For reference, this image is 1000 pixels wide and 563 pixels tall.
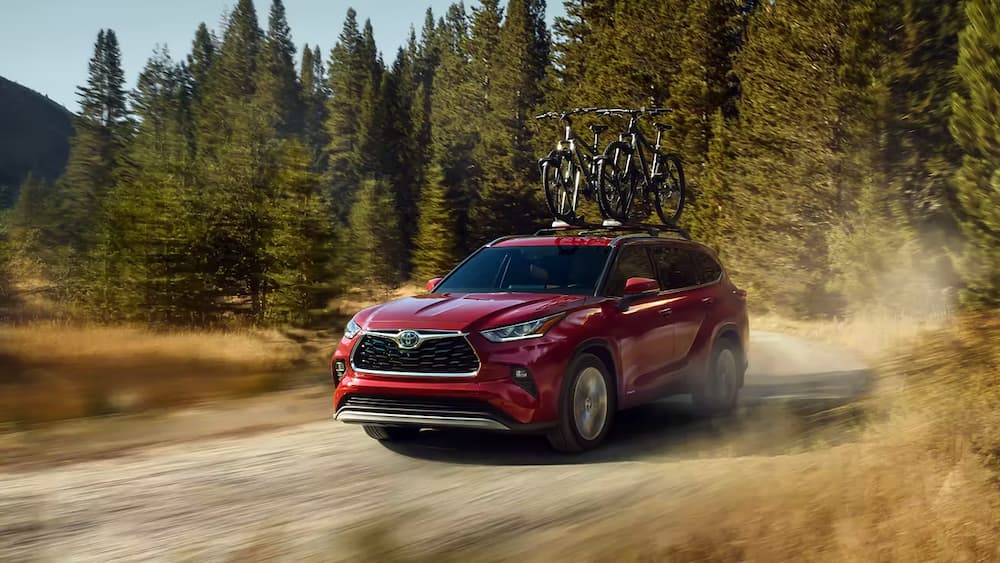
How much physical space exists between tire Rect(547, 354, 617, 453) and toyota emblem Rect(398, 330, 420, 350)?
115cm

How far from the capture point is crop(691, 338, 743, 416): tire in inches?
391

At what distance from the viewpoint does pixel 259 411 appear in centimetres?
1103

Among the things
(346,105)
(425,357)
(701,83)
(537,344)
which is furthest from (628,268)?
(346,105)

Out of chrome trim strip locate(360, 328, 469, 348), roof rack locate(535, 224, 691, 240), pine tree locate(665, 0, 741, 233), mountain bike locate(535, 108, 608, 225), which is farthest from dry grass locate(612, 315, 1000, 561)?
pine tree locate(665, 0, 741, 233)

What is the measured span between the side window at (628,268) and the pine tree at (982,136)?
8.49m

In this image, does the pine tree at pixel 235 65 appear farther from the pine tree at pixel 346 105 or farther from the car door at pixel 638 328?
the car door at pixel 638 328

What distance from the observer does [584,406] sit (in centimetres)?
795

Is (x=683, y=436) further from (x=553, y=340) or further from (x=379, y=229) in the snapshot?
(x=379, y=229)

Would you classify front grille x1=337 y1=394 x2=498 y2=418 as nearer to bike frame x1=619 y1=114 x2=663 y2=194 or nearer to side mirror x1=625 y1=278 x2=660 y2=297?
side mirror x1=625 y1=278 x2=660 y2=297

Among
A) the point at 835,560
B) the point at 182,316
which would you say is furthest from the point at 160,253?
the point at 835,560

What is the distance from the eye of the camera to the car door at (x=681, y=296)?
9359 millimetres

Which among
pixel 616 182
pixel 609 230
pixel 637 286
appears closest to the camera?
pixel 637 286

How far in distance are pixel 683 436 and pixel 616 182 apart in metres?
10.4

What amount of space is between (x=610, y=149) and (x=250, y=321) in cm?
2210
